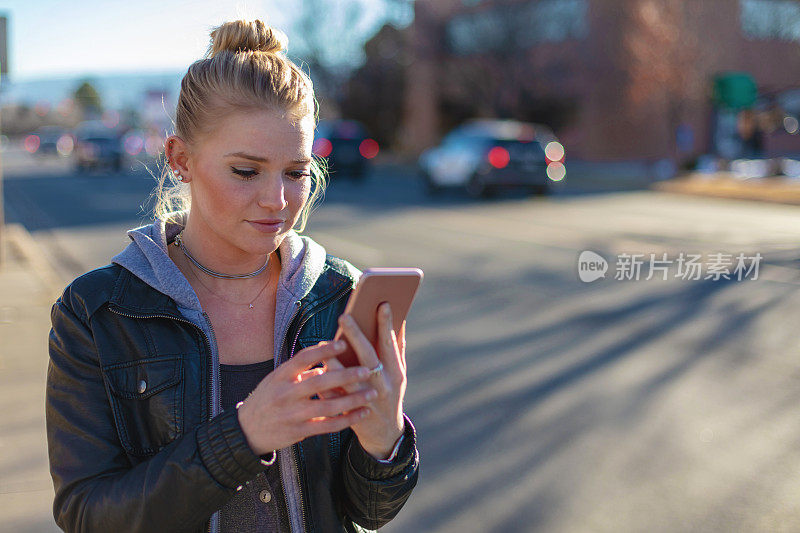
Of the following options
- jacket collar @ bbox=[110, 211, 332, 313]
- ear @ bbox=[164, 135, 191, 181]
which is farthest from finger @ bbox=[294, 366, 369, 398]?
ear @ bbox=[164, 135, 191, 181]

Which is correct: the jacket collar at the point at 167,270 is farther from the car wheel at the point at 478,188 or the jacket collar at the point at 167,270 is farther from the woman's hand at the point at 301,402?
the car wheel at the point at 478,188

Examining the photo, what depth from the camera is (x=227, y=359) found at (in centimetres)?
185

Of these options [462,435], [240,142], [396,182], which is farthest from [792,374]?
[396,182]

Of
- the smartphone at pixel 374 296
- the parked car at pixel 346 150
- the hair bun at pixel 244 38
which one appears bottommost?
the parked car at pixel 346 150

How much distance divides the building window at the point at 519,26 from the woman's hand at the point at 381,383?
115 ft

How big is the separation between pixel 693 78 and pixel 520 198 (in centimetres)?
1031

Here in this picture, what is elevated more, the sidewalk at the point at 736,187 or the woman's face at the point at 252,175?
the woman's face at the point at 252,175

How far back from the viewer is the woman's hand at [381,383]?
1.45 m

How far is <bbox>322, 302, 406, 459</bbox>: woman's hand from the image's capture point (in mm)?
1447

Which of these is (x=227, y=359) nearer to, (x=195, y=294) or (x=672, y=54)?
(x=195, y=294)

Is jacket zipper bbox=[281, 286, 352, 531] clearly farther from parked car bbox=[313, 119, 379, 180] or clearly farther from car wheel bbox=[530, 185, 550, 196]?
parked car bbox=[313, 119, 379, 180]

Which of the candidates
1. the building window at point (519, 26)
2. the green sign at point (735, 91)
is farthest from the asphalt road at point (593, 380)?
the building window at point (519, 26)

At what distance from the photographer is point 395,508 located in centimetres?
187

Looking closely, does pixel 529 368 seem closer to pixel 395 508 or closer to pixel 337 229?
pixel 395 508
